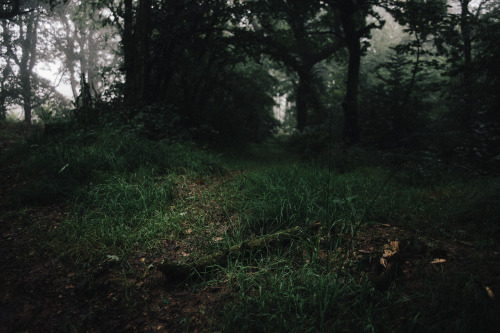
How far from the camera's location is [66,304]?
1882mm

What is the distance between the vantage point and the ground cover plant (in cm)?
163

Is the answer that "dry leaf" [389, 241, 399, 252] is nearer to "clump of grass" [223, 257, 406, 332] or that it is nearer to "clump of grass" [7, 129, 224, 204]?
"clump of grass" [223, 257, 406, 332]

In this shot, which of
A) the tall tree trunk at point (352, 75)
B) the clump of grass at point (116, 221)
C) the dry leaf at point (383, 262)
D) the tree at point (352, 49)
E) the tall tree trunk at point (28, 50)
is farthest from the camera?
the tall tree trunk at point (28, 50)

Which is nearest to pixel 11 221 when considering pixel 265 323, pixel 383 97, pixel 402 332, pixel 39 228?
pixel 39 228

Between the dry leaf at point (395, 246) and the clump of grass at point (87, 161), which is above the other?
the clump of grass at point (87, 161)

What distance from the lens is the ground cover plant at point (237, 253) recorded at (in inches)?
64.2

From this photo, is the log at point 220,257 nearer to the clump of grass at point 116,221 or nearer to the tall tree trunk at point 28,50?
the clump of grass at point 116,221

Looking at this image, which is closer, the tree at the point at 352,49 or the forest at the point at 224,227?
the forest at the point at 224,227

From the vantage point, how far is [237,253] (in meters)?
2.21

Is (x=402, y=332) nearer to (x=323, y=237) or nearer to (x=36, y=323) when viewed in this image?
(x=323, y=237)

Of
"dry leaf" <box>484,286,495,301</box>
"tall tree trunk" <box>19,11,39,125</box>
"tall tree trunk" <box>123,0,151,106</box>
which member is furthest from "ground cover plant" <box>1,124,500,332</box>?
"tall tree trunk" <box>19,11,39,125</box>

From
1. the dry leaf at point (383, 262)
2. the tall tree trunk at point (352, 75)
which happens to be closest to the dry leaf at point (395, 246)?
the dry leaf at point (383, 262)

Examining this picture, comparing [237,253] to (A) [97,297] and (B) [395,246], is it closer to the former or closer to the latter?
(A) [97,297]

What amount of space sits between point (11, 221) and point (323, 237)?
3671mm
